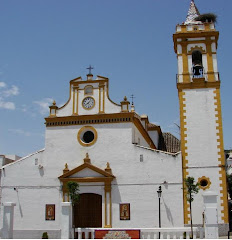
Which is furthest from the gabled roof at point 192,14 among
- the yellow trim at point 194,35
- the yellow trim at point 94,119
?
the yellow trim at point 94,119

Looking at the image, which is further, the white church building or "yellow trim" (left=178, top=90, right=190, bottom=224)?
the white church building

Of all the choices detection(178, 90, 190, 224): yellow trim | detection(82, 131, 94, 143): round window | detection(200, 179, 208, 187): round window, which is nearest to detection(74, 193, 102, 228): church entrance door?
detection(82, 131, 94, 143): round window

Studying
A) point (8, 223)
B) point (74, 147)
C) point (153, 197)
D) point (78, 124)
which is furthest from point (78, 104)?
point (8, 223)

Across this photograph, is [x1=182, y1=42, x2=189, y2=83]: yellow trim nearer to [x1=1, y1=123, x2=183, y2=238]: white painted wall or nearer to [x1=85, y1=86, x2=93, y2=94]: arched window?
[x1=1, y1=123, x2=183, y2=238]: white painted wall

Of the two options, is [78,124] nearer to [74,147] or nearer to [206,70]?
[74,147]

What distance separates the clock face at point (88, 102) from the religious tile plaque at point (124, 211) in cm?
643

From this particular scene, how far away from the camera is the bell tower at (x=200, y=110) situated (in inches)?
822

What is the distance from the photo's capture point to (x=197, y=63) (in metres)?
23.9

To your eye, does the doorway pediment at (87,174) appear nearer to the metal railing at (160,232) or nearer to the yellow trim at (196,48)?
the metal railing at (160,232)

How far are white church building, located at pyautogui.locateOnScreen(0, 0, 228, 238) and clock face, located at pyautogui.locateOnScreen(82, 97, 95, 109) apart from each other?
0.21 feet

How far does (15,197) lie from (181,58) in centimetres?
1358

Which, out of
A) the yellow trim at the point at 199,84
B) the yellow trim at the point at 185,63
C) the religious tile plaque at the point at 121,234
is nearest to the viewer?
the religious tile plaque at the point at 121,234

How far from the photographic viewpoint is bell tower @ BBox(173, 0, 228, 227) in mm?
20875

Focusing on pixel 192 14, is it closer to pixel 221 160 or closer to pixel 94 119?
pixel 94 119
